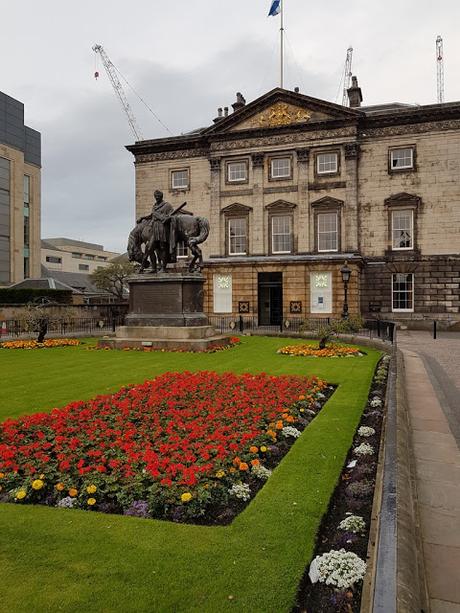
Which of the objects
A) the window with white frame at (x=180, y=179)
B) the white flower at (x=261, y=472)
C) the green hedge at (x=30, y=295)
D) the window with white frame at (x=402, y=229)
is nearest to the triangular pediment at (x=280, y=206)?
the window with white frame at (x=402, y=229)

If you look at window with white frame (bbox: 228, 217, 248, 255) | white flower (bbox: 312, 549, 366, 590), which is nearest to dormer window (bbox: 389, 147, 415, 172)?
window with white frame (bbox: 228, 217, 248, 255)

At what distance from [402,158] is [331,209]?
250 inches

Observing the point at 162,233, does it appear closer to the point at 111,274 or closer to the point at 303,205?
the point at 303,205

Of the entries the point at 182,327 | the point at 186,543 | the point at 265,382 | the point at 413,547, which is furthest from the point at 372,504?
the point at 182,327

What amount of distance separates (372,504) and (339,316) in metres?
30.4

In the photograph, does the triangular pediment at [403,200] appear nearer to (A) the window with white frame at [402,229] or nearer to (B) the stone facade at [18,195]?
(A) the window with white frame at [402,229]

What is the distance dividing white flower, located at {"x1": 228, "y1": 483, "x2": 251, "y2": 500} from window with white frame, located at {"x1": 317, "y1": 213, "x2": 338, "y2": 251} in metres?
33.4

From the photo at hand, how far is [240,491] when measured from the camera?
17.3ft

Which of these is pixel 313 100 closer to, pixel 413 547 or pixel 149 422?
pixel 149 422

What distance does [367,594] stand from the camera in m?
3.21

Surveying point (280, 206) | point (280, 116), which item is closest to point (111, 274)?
point (280, 206)

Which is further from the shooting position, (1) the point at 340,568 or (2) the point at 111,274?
(2) the point at 111,274

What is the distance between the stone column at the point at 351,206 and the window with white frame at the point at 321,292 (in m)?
3.04

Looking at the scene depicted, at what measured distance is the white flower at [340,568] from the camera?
3.56 meters
